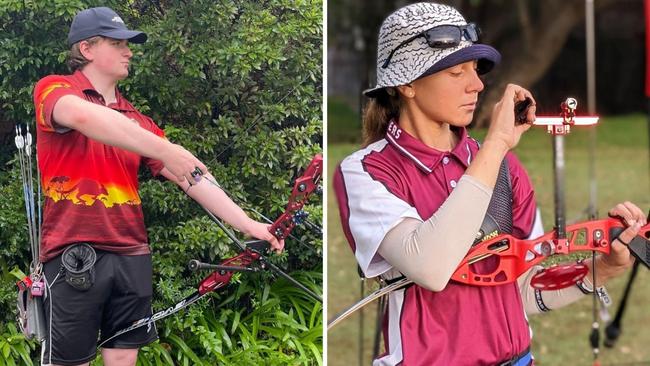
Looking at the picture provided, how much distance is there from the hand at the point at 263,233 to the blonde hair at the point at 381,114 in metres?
0.67

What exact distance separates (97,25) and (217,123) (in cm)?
47

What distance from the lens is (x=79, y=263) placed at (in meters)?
3.04

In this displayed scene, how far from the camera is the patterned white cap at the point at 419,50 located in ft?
7.78

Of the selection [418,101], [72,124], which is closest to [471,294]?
[418,101]

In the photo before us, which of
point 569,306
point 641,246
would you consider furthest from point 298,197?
point 569,306

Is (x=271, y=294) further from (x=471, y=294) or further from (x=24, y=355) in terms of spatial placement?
(x=471, y=294)

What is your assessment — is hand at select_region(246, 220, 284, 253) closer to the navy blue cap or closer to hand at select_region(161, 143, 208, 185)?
hand at select_region(161, 143, 208, 185)

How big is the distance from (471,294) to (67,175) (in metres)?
1.30

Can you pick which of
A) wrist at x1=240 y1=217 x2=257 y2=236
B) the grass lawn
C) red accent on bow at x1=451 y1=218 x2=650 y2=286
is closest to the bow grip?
red accent on bow at x1=451 y1=218 x2=650 y2=286

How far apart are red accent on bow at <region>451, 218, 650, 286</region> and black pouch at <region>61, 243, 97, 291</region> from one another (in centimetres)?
121

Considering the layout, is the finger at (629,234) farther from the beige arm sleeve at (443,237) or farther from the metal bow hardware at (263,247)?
the metal bow hardware at (263,247)

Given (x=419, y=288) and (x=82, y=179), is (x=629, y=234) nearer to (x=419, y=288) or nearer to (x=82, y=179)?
(x=419, y=288)

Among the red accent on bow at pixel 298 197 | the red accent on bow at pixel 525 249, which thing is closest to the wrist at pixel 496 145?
the red accent on bow at pixel 525 249

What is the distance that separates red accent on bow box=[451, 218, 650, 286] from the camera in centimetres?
239
